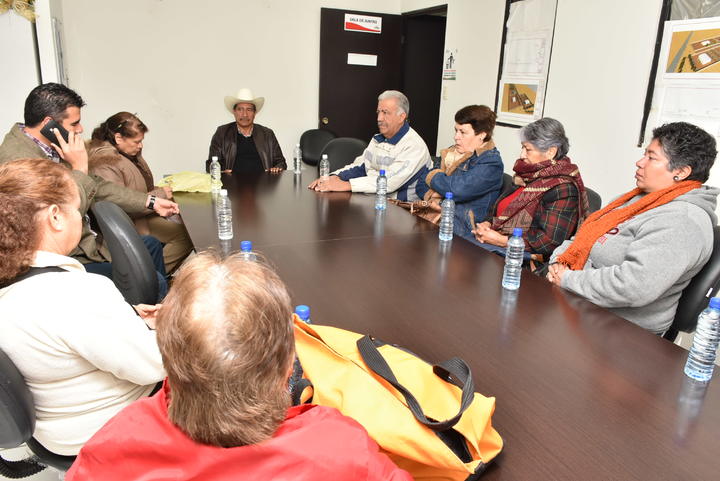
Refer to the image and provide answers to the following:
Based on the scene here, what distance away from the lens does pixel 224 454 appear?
0.66 meters

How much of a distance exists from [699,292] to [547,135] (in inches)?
40.0

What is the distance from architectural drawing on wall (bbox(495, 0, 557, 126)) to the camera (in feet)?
12.7

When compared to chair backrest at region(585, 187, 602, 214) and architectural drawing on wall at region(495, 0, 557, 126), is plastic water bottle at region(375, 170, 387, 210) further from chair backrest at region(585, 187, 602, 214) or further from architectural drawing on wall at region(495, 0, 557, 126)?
architectural drawing on wall at region(495, 0, 557, 126)

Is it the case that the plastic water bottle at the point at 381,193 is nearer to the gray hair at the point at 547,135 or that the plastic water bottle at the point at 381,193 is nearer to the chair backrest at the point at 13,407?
the gray hair at the point at 547,135

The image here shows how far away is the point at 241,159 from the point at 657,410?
3.85 meters

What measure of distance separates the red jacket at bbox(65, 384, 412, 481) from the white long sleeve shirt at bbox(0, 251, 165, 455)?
0.40 m

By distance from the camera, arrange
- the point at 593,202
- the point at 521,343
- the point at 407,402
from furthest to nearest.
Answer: the point at 593,202 → the point at 521,343 → the point at 407,402

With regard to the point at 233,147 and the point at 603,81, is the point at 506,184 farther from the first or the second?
the point at 233,147

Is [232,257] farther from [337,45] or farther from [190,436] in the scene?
[337,45]

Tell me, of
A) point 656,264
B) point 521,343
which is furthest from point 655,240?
point 521,343

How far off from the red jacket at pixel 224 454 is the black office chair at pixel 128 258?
1.26 meters

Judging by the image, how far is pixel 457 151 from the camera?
305 centimetres

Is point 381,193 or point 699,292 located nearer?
point 699,292

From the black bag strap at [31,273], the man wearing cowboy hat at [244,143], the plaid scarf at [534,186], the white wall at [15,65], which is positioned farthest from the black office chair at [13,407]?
the man wearing cowboy hat at [244,143]
